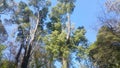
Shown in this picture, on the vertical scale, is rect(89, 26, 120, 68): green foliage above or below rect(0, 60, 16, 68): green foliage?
above

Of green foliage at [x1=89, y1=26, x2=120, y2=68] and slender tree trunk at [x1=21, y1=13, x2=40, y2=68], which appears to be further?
slender tree trunk at [x1=21, y1=13, x2=40, y2=68]

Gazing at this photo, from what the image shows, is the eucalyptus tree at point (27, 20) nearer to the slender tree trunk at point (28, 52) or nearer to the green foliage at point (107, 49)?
the slender tree trunk at point (28, 52)

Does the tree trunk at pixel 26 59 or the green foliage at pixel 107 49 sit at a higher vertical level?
the green foliage at pixel 107 49

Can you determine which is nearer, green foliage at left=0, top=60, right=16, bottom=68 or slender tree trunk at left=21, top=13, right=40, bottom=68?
green foliage at left=0, top=60, right=16, bottom=68

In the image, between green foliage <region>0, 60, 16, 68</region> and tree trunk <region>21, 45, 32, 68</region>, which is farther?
tree trunk <region>21, 45, 32, 68</region>

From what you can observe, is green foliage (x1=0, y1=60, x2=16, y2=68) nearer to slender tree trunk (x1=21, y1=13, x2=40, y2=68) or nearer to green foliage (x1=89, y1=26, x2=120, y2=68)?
slender tree trunk (x1=21, y1=13, x2=40, y2=68)

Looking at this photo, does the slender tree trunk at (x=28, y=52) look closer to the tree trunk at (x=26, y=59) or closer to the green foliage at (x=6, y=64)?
the tree trunk at (x=26, y=59)

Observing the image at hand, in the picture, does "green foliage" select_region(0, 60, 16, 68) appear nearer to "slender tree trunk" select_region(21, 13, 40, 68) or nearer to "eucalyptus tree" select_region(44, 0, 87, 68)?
"slender tree trunk" select_region(21, 13, 40, 68)

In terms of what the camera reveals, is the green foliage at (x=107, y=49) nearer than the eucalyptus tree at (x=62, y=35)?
Yes

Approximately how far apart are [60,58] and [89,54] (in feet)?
10.2

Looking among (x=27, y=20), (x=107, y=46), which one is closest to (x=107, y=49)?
(x=107, y=46)

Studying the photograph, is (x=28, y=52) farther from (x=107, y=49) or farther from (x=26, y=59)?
(x=107, y=49)

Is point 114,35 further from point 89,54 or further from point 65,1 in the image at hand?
point 65,1

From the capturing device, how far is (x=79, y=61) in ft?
109
